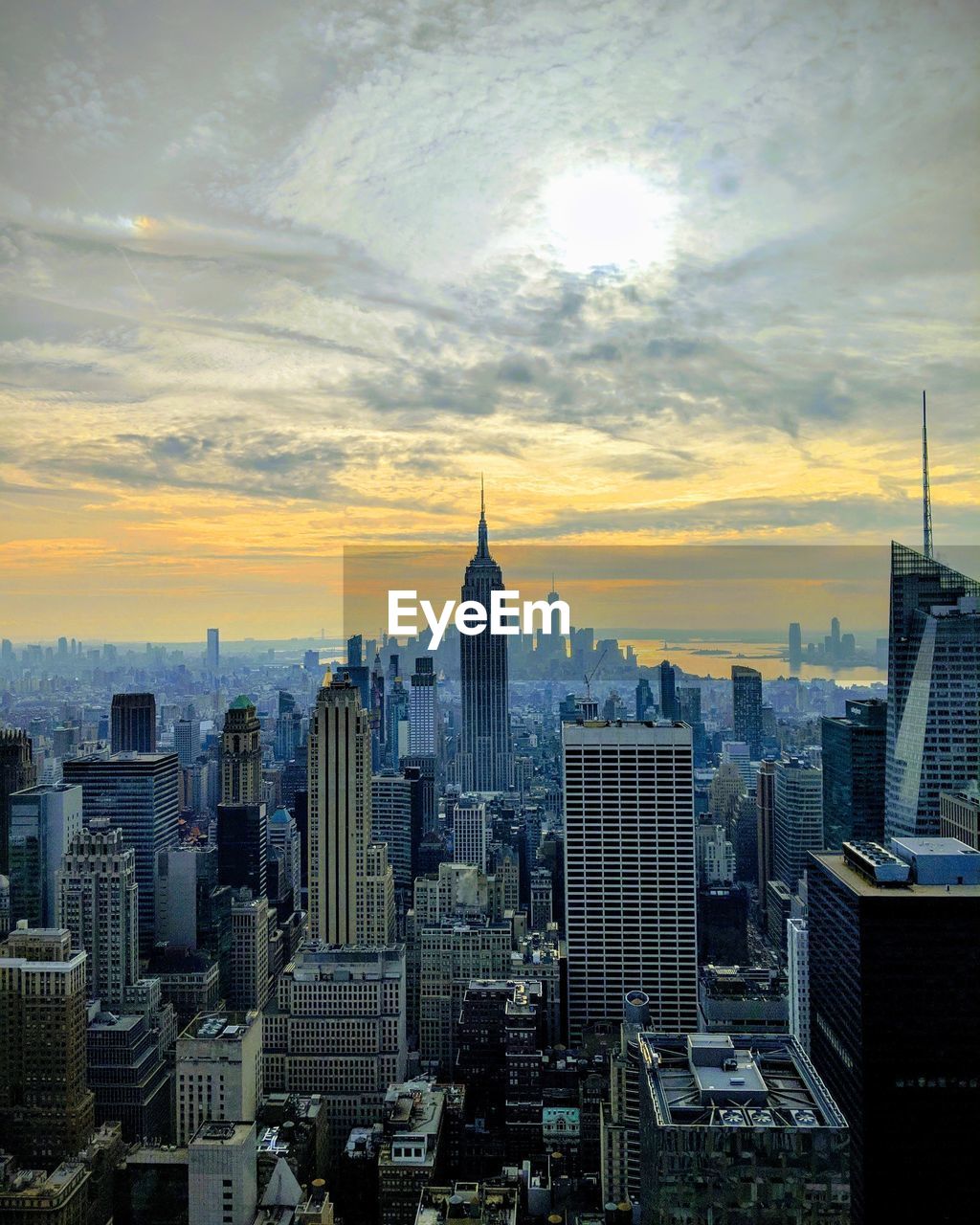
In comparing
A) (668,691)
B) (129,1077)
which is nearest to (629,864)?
(668,691)

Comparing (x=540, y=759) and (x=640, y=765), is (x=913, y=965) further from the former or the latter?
(x=540, y=759)

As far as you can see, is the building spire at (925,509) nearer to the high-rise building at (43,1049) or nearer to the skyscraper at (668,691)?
the skyscraper at (668,691)

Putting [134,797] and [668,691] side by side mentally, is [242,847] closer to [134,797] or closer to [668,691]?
[134,797]

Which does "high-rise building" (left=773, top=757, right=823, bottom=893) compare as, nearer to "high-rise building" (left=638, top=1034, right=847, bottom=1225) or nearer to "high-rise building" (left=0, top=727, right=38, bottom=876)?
"high-rise building" (left=638, top=1034, right=847, bottom=1225)

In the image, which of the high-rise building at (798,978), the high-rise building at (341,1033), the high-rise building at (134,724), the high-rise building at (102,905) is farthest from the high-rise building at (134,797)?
the high-rise building at (798,978)

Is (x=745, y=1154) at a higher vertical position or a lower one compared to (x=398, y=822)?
higher

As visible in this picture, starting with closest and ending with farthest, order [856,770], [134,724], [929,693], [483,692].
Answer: [929,693]
[856,770]
[134,724]
[483,692]
